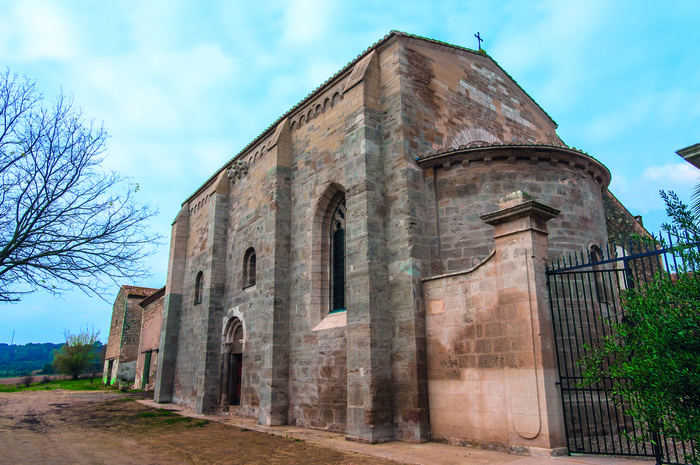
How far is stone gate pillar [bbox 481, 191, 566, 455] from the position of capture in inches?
245

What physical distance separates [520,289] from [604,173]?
5358mm

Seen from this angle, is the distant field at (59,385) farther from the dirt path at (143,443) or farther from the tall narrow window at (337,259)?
the tall narrow window at (337,259)

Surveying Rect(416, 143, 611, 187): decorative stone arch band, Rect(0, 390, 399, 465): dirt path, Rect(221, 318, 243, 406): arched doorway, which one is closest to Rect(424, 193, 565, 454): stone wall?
Rect(0, 390, 399, 465): dirt path

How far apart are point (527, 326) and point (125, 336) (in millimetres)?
34589

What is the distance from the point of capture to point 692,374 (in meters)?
4.09

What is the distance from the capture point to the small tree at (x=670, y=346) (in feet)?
13.8

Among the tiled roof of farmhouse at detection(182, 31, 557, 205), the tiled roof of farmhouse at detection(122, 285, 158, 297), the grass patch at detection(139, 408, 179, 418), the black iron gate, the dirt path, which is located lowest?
the grass patch at detection(139, 408, 179, 418)

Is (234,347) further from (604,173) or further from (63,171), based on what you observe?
(604,173)

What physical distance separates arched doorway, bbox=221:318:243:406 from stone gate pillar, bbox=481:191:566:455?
9759 mm

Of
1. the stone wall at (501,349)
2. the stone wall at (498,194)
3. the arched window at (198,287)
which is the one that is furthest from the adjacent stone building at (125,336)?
the stone wall at (501,349)

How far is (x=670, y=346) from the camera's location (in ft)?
14.4

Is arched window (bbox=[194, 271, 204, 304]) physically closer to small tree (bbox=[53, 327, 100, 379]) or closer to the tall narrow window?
the tall narrow window

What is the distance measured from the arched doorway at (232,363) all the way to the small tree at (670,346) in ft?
38.9

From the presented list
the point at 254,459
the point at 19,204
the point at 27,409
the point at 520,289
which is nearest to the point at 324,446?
the point at 254,459
